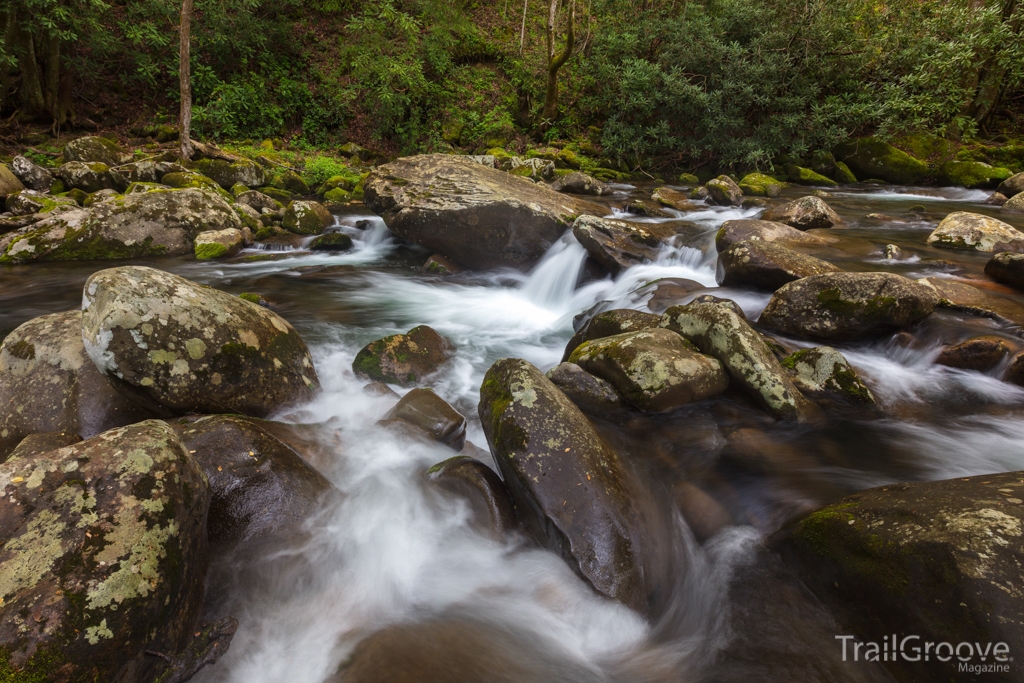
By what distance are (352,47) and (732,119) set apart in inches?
544

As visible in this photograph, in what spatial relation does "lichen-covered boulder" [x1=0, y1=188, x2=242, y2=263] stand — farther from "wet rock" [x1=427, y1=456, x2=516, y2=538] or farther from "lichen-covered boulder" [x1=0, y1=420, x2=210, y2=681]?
"wet rock" [x1=427, y1=456, x2=516, y2=538]

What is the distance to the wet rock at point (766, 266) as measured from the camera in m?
5.71

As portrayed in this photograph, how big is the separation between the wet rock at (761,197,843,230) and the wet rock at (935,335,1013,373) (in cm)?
472

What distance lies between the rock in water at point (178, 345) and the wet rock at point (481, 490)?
1699mm

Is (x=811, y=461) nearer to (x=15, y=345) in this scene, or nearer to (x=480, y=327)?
(x=480, y=327)

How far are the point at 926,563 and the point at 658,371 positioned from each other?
6.90 feet

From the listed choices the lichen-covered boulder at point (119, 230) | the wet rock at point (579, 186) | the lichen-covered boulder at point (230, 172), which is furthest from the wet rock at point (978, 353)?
the lichen-covered boulder at point (230, 172)

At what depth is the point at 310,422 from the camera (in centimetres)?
423

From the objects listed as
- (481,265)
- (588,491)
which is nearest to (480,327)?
(481,265)

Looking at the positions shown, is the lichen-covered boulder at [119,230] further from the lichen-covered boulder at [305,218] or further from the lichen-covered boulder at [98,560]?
the lichen-covered boulder at [98,560]

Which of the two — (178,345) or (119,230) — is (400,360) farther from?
(119,230)

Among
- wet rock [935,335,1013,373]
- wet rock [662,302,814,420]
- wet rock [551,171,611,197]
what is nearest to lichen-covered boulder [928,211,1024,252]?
wet rock [935,335,1013,373]

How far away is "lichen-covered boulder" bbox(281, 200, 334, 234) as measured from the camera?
1070 cm

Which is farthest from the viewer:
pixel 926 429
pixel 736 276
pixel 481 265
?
pixel 481 265
